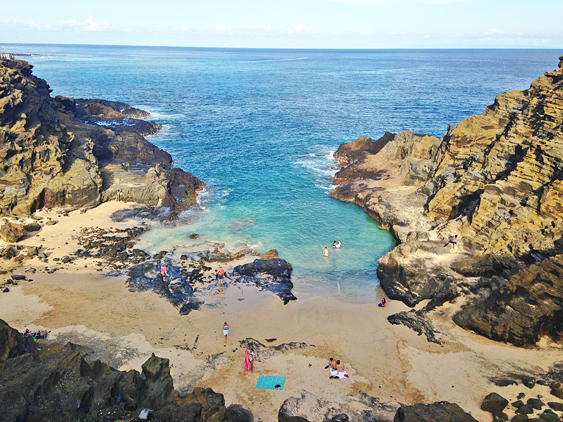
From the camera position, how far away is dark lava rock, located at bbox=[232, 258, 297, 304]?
27.2 meters

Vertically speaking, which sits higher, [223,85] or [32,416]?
[223,85]

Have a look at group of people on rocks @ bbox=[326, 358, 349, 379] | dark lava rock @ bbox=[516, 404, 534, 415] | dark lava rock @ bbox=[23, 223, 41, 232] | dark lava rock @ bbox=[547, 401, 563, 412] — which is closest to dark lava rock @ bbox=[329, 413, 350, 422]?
group of people on rocks @ bbox=[326, 358, 349, 379]

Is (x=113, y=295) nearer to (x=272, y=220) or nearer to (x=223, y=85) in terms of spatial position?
(x=272, y=220)

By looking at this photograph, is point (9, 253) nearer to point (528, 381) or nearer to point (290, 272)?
point (290, 272)

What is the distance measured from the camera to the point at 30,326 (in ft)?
71.5

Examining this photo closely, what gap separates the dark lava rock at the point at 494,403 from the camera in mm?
15609

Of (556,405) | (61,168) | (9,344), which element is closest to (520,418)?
(556,405)

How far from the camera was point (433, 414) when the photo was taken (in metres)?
12.9

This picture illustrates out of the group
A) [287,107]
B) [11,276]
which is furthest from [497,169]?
[287,107]

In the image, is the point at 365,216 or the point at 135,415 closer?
the point at 135,415

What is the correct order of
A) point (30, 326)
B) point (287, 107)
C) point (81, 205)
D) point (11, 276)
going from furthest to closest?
point (287, 107) → point (81, 205) → point (11, 276) → point (30, 326)

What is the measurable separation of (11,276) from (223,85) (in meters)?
117

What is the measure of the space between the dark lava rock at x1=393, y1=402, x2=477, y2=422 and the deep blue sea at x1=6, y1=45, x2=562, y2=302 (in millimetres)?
13224

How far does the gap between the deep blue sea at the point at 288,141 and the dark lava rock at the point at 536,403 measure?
11791 mm
